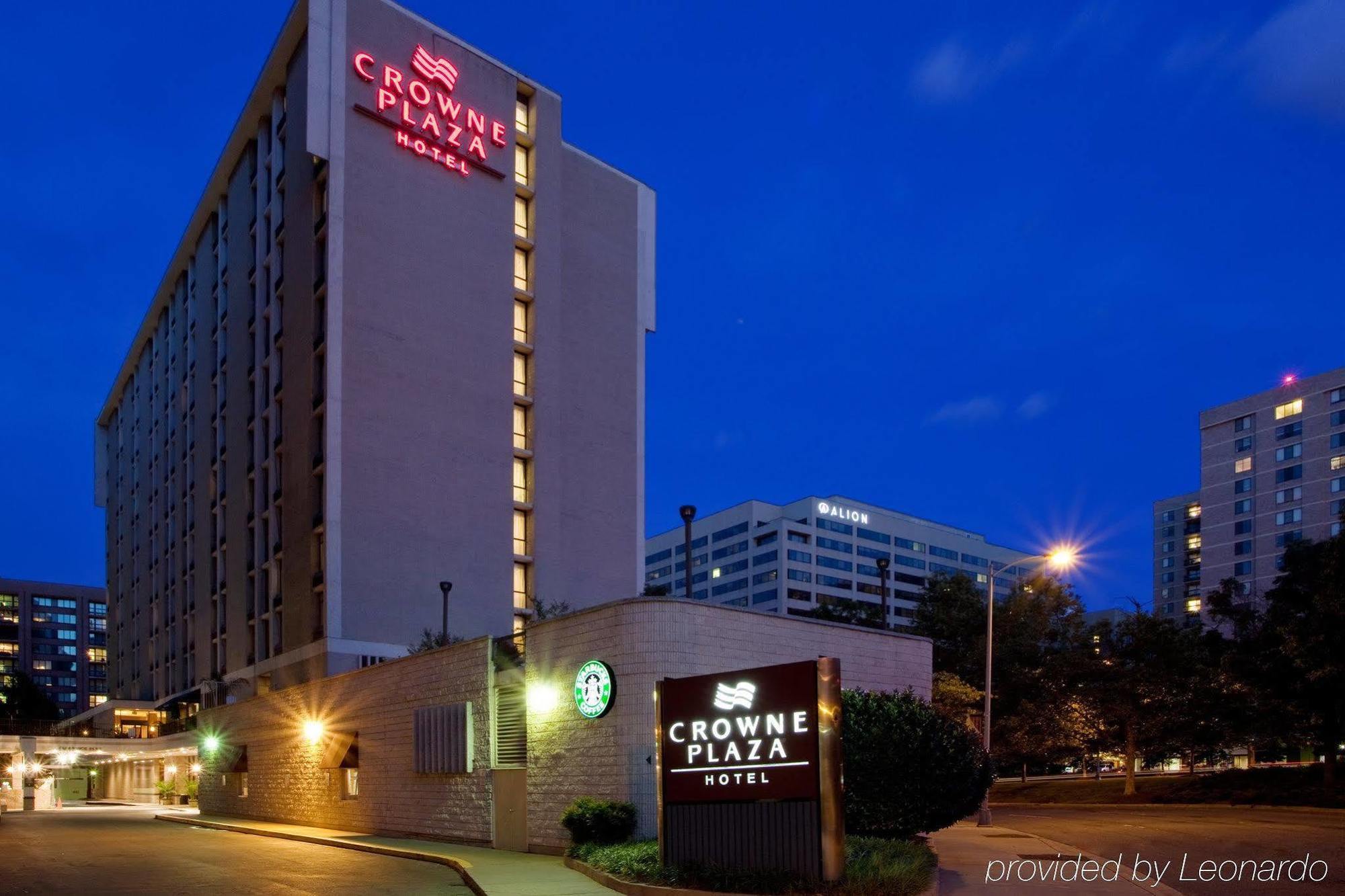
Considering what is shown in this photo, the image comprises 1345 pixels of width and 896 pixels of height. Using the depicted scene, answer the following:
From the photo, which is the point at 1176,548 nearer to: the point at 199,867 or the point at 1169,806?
the point at 1169,806

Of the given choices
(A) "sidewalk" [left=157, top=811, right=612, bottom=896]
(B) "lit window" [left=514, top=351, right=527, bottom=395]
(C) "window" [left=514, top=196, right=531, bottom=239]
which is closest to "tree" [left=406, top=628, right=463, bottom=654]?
(A) "sidewalk" [left=157, top=811, right=612, bottom=896]

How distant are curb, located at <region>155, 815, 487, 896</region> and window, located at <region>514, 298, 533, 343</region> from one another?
99.0 ft

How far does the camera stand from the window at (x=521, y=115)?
67.2 metres

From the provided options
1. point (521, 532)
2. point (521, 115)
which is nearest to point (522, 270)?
point (521, 115)

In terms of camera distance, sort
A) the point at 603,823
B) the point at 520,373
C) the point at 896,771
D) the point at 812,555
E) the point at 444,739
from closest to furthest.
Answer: the point at 896,771
the point at 603,823
the point at 444,739
the point at 520,373
the point at 812,555

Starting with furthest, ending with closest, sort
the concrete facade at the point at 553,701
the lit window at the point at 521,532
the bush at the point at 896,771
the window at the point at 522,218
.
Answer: the window at the point at 522,218
the lit window at the point at 521,532
the concrete facade at the point at 553,701
the bush at the point at 896,771

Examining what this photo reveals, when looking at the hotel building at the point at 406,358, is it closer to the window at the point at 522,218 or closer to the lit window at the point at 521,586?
the lit window at the point at 521,586

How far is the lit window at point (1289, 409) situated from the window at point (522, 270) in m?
108

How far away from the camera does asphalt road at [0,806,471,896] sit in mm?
20312

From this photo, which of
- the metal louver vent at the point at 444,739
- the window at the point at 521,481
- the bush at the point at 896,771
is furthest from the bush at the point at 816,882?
the window at the point at 521,481

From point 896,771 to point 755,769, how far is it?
4.46m

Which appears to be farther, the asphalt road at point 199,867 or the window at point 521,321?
the window at point 521,321

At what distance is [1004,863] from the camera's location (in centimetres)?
2241

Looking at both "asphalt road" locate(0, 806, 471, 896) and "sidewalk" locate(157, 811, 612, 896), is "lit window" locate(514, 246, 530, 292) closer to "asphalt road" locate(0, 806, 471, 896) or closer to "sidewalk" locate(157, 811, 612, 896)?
"sidewalk" locate(157, 811, 612, 896)
